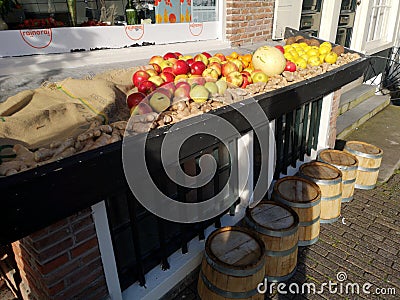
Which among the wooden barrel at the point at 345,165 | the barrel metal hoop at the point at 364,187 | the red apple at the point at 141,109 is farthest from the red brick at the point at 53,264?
the barrel metal hoop at the point at 364,187

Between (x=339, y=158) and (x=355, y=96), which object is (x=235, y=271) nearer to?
(x=339, y=158)

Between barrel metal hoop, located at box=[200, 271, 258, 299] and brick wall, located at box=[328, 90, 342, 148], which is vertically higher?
brick wall, located at box=[328, 90, 342, 148]

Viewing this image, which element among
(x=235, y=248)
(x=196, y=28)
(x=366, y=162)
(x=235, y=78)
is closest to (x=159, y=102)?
(x=235, y=78)

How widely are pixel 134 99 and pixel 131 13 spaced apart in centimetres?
178

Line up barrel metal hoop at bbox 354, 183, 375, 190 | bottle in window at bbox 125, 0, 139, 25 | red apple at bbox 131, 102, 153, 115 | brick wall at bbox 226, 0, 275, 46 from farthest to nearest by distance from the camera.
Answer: barrel metal hoop at bbox 354, 183, 375, 190 → brick wall at bbox 226, 0, 275, 46 → bottle in window at bbox 125, 0, 139, 25 → red apple at bbox 131, 102, 153, 115

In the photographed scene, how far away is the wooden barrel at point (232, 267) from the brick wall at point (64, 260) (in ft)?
2.72

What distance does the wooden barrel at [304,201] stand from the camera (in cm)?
322

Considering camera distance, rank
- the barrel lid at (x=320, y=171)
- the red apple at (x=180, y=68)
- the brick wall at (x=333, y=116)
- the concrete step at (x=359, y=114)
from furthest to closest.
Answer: the concrete step at (x=359, y=114)
the brick wall at (x=333, y=116)
the barrel lid at (x=320, y=171)
the red apple at (x=180, y=68)

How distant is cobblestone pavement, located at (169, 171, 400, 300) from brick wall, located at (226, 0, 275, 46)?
2.87 m

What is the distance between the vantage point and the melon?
11.0ft

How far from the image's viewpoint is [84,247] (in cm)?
207

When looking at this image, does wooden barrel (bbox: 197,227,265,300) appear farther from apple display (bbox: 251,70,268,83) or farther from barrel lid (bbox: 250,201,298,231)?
apple display (bbox: 251,70,268,83)

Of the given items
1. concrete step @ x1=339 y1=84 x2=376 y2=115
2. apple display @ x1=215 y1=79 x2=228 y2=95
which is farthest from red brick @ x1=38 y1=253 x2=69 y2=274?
concrete step @ x1=339 y1=84 x2=376 y2=115

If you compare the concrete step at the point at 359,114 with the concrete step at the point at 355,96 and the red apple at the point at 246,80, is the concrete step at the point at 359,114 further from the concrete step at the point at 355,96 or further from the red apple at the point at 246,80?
the red apple at the point at 246,80
